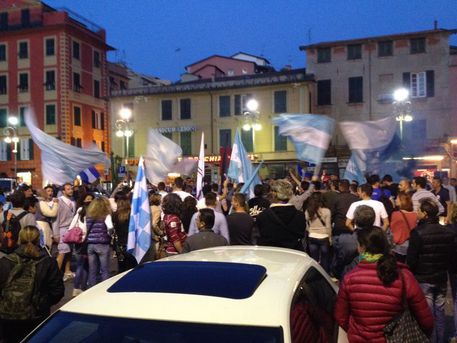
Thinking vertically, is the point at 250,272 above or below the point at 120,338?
above

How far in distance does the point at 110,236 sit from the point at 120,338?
5.65 metres

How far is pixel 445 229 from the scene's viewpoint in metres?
5.29

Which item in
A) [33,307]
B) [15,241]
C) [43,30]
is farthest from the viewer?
[43,30]

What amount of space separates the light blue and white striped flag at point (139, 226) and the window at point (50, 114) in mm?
39893

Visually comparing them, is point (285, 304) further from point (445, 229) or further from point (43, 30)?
point (43, 30)

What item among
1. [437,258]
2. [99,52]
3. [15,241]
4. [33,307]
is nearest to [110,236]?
[15,241]

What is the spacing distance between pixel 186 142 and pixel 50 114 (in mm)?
11956

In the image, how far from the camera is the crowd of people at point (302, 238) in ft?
12.0

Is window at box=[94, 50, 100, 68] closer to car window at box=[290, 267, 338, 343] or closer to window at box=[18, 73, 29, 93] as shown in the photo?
window at box=[18, 73, 29, 93]

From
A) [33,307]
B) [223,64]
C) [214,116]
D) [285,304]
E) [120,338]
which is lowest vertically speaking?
[33,307]

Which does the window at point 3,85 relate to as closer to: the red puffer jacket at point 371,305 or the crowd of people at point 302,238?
the crowd of people at point 302,238

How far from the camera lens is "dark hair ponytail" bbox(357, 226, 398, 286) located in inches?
142

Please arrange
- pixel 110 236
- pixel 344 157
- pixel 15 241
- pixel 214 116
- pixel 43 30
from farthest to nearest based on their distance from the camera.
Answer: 1. pixel 43 30
2. pixel 214 116
3. pixel 344 157
4. pixel 110 236
5. pixel 15 241

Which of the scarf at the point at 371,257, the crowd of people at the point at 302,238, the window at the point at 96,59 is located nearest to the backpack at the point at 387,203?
the crowd of people at the point at 302,238
